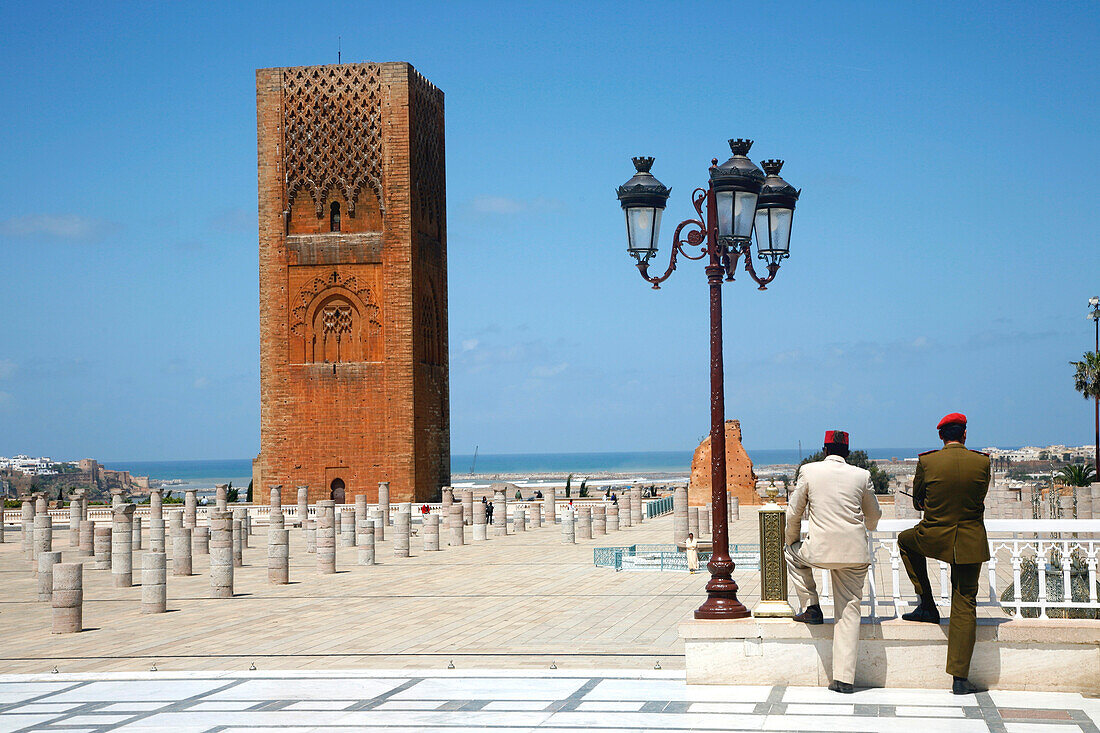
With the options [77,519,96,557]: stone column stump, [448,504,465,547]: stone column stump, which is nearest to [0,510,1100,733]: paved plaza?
[448,504,465,547]: stone column stump

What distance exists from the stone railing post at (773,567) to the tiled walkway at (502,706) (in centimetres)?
51

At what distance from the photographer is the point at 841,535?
7328 millimetres

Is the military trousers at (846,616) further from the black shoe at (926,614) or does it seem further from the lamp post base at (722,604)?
the lamp post base at (722,604)

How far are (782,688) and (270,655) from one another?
15.5ft

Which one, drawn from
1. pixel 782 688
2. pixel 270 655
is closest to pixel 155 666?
pixel 270 655

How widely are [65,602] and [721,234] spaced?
7986 mm

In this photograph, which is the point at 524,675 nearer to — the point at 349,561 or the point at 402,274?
the point at 349,561

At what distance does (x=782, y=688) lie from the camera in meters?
7.66

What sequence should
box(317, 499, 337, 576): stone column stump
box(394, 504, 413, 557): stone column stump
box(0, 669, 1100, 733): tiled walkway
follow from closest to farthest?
1. box(0, 669, 1100, 733): tiled walkway
2. box(317, 499, 337, 576): stone column stump
3. box(394, 504, 413, 557): stone column stump

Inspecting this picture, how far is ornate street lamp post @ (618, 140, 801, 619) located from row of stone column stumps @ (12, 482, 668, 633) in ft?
24.0

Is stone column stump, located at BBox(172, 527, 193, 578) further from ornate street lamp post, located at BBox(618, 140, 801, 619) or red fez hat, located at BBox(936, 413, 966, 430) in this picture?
red fez hat, located at BBox(936, 413, 966, 430)

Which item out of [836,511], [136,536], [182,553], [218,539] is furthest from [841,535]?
[136,536]

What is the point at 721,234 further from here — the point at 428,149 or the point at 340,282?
the point at 428,149

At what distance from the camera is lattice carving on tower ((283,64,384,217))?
42.5 metres
